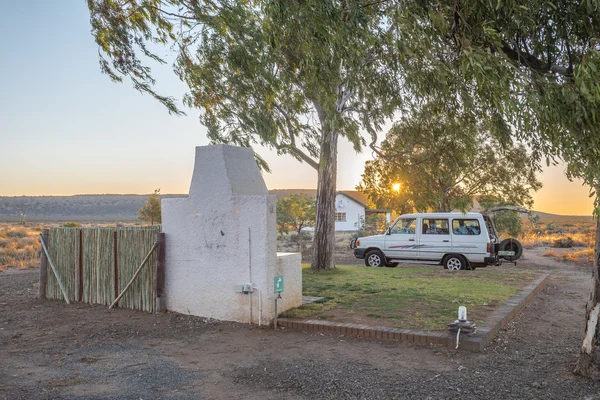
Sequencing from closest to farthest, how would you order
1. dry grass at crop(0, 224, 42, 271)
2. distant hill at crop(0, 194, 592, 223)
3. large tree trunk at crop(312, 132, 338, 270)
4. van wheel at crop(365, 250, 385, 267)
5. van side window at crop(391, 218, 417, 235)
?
large tree trunk at crop(312, 132, 338, 270)
van side window at crop(391, 218, 417, 235)
van wheel at crop(365, 250, 385, 267)
dry grass at crop(0, 224, 42, 271)
distant hill at crop(0, 194, 592, 223)

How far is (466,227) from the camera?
15562mm

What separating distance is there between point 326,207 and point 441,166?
13.2 feet

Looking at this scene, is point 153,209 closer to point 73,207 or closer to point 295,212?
point 295,212

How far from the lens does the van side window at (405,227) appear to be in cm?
1659

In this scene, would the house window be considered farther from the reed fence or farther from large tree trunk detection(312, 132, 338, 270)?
the reed fence

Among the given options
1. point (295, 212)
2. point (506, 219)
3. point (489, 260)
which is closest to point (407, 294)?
point (489, 260)

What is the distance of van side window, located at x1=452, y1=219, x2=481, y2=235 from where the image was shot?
1538 cm

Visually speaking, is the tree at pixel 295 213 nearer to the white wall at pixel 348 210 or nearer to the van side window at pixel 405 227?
the van side window at pixel 405 227

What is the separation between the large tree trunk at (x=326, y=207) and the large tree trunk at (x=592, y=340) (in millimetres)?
10782

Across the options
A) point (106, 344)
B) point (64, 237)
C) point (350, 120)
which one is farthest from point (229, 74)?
point (106, 344)

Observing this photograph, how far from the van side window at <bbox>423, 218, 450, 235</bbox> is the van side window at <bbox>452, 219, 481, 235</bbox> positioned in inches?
9.7

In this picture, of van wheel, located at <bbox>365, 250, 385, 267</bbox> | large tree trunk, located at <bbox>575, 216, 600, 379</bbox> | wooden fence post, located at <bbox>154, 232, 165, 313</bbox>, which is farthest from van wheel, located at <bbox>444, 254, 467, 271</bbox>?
large tree trunk, located at <bbox>575, 216, 600, 379</bbox>

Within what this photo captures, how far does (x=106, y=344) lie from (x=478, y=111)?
645cm

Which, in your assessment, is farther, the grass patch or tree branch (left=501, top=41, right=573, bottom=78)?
the grass patch
